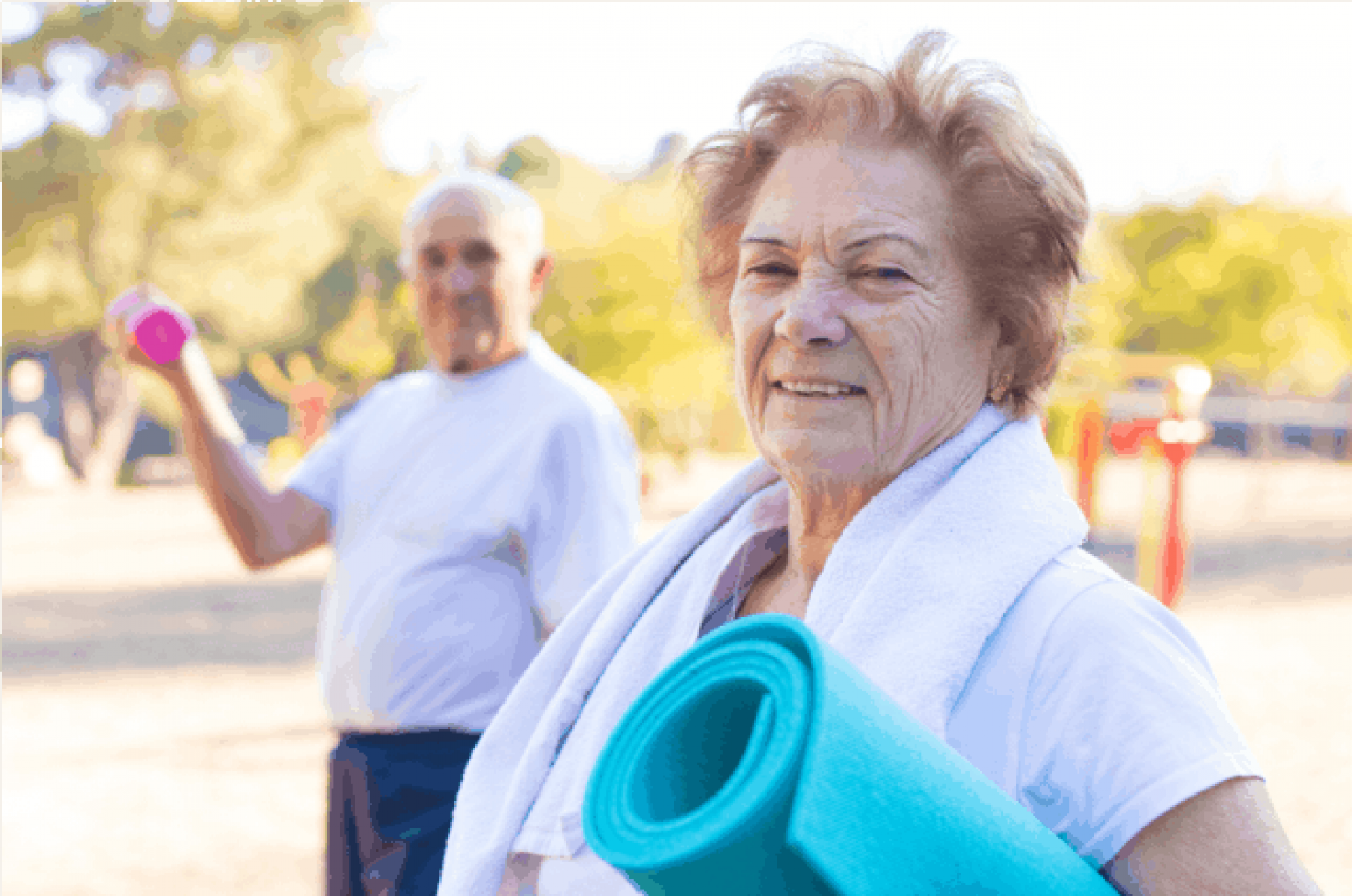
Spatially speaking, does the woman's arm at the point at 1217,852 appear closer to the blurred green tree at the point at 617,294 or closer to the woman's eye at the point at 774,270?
the woman's eye at the point at 774,270

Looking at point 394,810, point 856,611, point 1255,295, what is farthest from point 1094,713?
point 1255,295

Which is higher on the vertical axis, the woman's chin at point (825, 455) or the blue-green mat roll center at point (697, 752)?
the woman's chin at point (825, 455)

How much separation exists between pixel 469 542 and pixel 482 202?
0.81 m

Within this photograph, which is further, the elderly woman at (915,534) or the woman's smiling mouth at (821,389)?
the woman's smiling mouth at (821,389)

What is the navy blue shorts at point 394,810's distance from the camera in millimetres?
2416

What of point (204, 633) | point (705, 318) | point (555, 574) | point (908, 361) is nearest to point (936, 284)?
point (908, 361)

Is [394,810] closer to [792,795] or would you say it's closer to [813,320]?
[813,320]

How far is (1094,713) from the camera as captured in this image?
41.3 inches

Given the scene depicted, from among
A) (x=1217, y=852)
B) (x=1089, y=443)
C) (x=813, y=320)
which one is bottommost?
(x=1089, y=443)

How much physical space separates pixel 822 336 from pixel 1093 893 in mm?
615

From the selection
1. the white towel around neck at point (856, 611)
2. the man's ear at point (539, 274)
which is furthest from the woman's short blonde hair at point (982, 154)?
the man's ear at point (539, 274)

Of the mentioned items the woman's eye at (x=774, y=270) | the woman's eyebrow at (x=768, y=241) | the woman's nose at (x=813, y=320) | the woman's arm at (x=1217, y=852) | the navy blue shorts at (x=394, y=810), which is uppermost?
the woman's eyebrow at (x=768, y=241)

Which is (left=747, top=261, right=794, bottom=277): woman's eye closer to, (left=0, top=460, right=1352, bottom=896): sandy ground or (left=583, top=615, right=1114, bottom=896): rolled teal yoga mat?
(left=583, top=615, right=1114, bottom=896): rolled teal yoga mat

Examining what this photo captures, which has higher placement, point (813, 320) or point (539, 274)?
point (813, 320)
